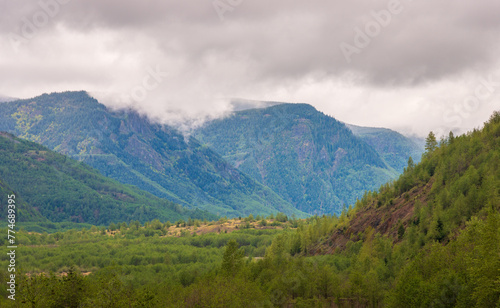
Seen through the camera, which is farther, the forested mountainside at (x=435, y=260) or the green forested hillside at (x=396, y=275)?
the green forested hillside at (x=396, y=275)

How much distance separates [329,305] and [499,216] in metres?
56.6

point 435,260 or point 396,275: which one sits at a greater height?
point 435,260

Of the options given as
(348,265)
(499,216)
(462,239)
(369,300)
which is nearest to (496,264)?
(499,216)

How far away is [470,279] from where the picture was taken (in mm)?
107125

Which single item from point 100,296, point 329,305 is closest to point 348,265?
point 329,305

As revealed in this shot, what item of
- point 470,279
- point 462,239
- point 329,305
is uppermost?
point 462,239

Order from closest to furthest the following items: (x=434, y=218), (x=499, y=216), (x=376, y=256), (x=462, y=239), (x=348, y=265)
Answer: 1. (x=499, y=216)
2. (x=462, y=239)
3. (x=434, y=218)
4. (x=376, y=256)
5. (x=348, y=265)

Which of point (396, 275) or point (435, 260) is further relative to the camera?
point (396, 275)

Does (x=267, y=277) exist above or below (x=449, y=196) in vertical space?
below

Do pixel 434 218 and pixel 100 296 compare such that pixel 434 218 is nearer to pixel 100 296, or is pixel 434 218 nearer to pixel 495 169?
pixel 495 169

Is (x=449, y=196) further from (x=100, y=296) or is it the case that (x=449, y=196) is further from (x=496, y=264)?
(x=100, y=296)

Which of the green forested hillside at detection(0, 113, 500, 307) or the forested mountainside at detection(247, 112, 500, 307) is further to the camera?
the green forested hillside at detection(0, 113, 500, 307)

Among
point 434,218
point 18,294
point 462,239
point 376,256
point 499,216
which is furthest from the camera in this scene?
point 376,256

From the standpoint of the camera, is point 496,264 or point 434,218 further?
point 434,218
